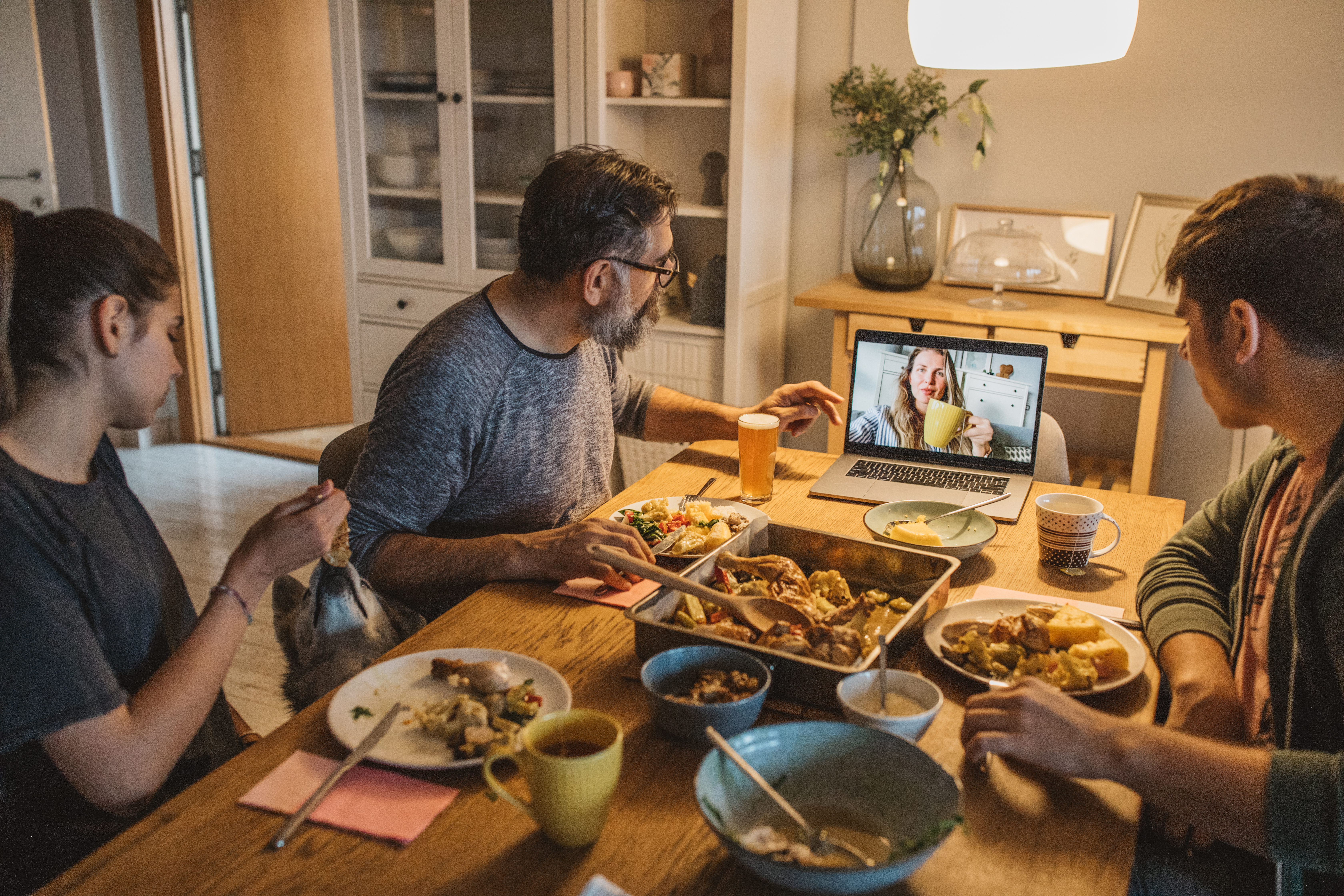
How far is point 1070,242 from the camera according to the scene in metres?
2.93

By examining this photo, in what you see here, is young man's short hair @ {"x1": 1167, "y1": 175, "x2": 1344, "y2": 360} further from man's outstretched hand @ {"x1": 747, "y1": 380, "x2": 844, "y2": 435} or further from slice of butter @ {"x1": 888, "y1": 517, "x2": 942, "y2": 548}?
man's outstretched hand @ {"x1": 747, "y1": 380, "x2": 844, "y2": 435}

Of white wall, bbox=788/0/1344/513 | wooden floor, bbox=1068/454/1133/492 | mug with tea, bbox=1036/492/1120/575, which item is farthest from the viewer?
wooden floor, bbox=1068/454/1133/492

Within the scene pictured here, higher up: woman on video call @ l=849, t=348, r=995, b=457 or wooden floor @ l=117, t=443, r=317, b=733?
woman on video call @ l=849, t=348, r=995, b=457

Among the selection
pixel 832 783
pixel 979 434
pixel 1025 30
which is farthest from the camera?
pixel 979 434

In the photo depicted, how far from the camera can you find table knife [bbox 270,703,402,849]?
2.91 ft

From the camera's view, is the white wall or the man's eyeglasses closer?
the man's eyeglasses

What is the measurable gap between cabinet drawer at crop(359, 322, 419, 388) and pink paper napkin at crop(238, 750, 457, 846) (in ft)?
8.78

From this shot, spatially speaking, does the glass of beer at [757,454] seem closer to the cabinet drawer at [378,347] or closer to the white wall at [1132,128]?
the white wall at [1132,128]

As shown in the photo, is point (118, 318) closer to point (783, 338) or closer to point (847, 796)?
point (847, 796)

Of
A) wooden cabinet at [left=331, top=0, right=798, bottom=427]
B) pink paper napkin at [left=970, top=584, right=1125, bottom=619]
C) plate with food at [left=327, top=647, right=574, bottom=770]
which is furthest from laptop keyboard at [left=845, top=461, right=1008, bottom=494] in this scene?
wooden cabinet at [left=331, top=0, right=798, bottom=427]

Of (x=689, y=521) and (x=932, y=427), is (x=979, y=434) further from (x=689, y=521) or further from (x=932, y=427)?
(x=689, y=521)

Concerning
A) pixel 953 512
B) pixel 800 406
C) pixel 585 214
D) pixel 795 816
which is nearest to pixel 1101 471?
pixel 800 406

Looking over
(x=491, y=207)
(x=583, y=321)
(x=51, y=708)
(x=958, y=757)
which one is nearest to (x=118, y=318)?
(x=51, y=708)

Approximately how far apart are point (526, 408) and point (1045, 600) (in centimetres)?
85
